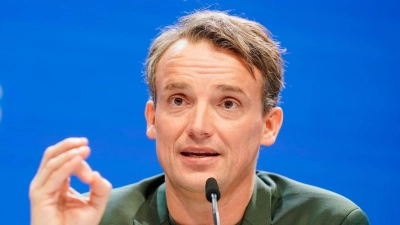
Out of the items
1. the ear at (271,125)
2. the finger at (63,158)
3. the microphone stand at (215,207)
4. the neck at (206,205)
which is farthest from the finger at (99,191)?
the ear at (271,125)

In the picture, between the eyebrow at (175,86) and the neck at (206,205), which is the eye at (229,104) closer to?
the eyebrow at (175,86)

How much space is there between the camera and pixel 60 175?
197 centimetres

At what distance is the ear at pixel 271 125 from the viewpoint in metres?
2.58

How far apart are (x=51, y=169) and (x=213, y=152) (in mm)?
557

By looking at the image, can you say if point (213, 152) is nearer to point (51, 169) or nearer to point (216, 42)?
point (216, 42)

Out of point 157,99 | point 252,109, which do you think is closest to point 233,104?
point 252,109

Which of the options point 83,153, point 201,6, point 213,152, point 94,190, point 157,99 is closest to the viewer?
point 83,153

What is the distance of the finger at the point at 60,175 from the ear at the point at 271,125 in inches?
32.7

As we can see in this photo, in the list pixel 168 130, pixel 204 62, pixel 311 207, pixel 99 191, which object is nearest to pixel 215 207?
pixel 99 191

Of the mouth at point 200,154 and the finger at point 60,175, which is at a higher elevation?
the mouth at point 200,154

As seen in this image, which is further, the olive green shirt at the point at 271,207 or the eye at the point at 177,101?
the olive green shirt at the point at 271,207

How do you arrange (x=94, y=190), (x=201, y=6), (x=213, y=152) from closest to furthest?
(x=94, y=190), (x=213, y=152), (x=201, y=6)

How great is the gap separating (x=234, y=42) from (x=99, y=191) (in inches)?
27.7

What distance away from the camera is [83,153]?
6.34 feet
